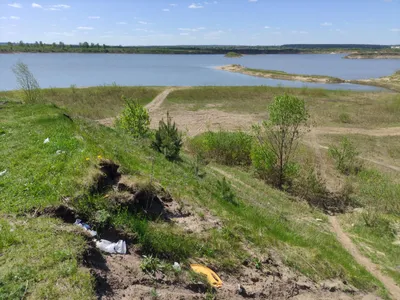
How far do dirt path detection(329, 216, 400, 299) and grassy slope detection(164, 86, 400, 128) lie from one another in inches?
936

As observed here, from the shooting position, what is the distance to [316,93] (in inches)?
2061

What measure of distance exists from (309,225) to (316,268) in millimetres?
5891

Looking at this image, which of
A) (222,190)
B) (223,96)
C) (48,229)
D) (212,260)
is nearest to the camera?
(48,229)

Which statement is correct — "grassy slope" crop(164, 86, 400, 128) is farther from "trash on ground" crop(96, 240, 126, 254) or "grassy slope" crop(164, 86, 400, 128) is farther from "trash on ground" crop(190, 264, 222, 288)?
"trash on ground" crop(96, 240, 126, 254)

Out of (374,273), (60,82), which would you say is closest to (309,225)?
(374,273)

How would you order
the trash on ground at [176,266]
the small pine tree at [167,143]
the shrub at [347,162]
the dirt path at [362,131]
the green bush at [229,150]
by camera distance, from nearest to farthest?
1. the trash on ground at [176,266]
2. the small pine tree at [167,143]
3. the green bush at [229,150]
4. the shrub at [347,162]
5. the dirt path at [362,131]

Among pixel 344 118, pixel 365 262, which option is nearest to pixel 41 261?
pixel 365 262

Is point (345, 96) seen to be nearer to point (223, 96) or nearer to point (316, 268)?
point (223, 96)

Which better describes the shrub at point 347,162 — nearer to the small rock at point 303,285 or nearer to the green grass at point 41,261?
the small rock at point 303,285

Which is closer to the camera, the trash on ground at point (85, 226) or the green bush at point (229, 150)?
the trash on ground at point (85, 226)

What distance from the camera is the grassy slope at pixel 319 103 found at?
Answer: 1522 inches

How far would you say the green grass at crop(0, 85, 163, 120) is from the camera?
39.1 meters

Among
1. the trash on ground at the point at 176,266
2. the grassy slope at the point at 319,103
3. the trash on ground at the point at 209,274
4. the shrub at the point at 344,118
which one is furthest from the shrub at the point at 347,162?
the trash on ground at the point at 176,266

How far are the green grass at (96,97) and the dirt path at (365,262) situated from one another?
28991 millimetres
